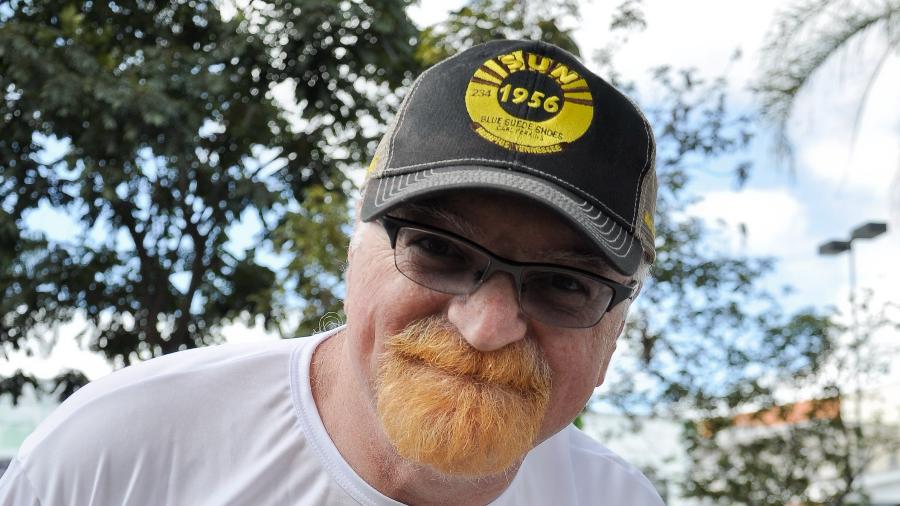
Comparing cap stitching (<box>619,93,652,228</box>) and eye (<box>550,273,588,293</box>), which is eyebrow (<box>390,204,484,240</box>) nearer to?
eye (<box>550,273,588,293</box>)

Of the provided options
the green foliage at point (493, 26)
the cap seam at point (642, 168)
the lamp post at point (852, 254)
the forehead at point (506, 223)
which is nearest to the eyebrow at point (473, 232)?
the forehead at point (506, 223)

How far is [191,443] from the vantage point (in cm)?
177

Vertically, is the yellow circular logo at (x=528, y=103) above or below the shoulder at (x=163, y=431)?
above

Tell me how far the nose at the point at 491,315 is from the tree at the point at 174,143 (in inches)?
254

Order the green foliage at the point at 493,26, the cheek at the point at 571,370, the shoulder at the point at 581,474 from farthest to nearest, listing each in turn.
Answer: the green foliage at the point at 493,26
the shoulder at the point at 581,474
the cheek at the point at 571,370

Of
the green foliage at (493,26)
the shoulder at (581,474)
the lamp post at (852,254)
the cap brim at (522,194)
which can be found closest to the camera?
the cap brim at (522,194)

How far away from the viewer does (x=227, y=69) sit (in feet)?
29.3

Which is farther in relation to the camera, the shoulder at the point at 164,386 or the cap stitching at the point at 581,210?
the shoulder at the point at 164,386

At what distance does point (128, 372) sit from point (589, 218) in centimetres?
94

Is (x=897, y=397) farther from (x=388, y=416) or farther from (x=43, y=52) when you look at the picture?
(x=388, y=416)

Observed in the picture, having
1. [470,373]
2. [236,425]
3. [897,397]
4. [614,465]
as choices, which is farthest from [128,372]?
[897,397]

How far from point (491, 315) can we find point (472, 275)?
0.24 feet

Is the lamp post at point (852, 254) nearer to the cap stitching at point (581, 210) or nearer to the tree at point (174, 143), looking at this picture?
the tree at point (174, 143)

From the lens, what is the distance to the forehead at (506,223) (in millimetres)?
1582
